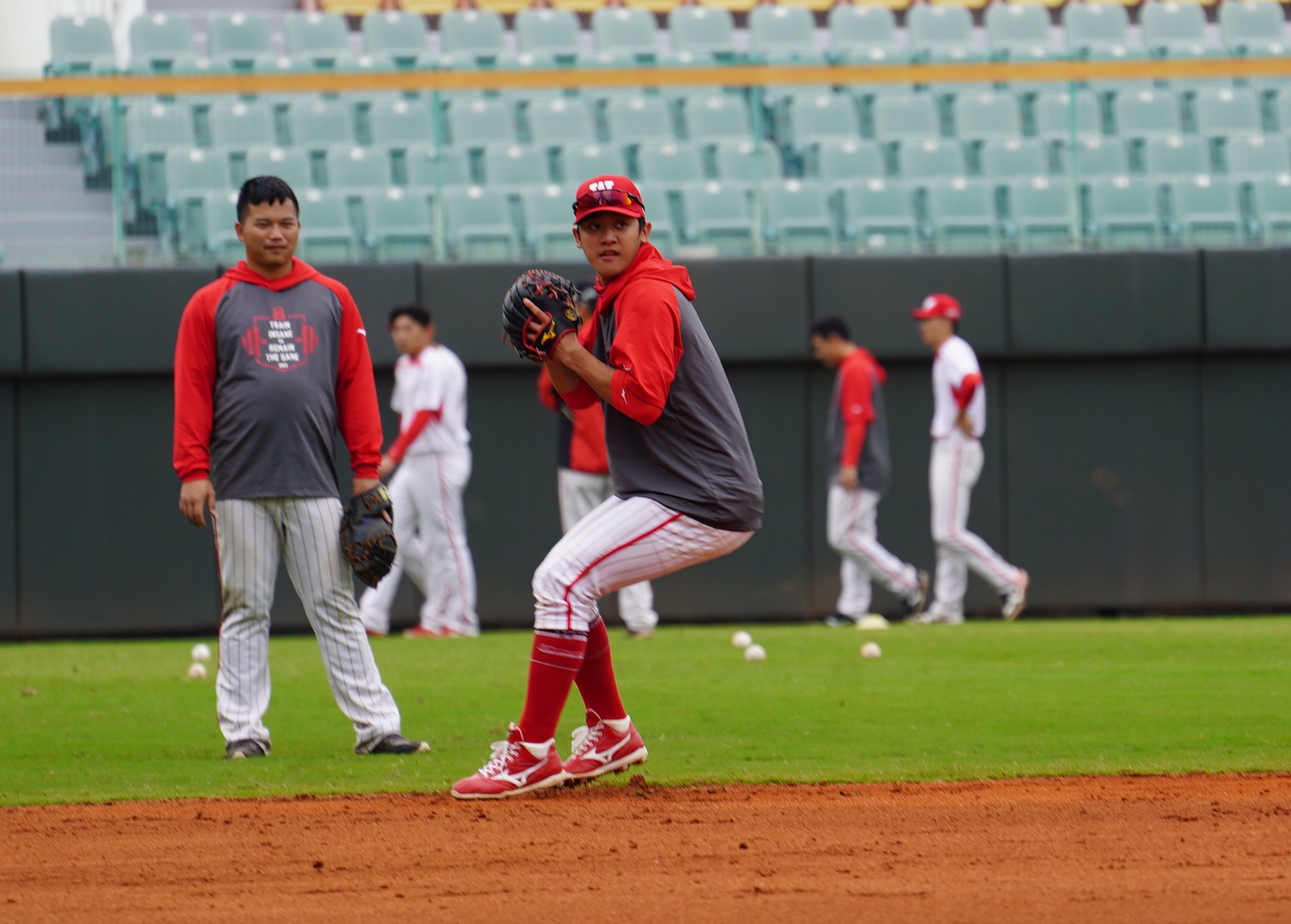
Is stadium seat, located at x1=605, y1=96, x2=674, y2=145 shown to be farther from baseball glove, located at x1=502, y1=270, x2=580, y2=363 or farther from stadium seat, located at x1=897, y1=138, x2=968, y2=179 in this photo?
baseball glove, located at x1=502, y1=270, x2=580, y2=363

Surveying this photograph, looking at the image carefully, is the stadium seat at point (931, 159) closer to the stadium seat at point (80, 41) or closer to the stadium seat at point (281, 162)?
the stadium seat at point (281, 162)

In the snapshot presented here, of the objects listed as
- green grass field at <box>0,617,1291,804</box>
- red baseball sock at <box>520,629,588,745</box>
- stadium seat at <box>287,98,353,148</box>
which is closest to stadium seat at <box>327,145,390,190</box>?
stadium seat at <box>287,98,353,148</box>

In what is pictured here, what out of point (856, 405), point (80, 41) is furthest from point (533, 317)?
point (80, 41)

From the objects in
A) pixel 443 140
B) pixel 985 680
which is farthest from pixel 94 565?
pixel 985 680

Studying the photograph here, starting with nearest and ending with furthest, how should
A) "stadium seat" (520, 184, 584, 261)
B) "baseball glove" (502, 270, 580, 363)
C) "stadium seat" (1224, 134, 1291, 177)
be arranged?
"baseball glove" (502, 270, 580, 363)
"stadium seat" (520, 184, 584, 261)
"stadium seat" (1224, 134, 1291, 177)

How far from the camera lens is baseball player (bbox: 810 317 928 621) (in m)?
11.2

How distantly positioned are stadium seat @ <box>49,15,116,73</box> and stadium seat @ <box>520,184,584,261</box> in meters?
4.19

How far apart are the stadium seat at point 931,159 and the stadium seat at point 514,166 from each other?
9.91 feet

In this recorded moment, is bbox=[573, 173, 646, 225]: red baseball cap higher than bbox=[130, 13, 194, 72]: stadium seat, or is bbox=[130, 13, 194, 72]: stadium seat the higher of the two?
bbox=[130, 13, 194, 72]: stadium seat

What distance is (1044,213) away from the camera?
12.8 meters

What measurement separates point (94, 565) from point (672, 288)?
841cm

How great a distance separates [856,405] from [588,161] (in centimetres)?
353

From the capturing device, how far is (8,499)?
11.9 m

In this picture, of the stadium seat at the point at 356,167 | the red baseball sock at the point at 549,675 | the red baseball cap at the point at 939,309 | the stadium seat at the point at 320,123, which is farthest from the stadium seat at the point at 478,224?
the red baseball sock at the point at 549,675
